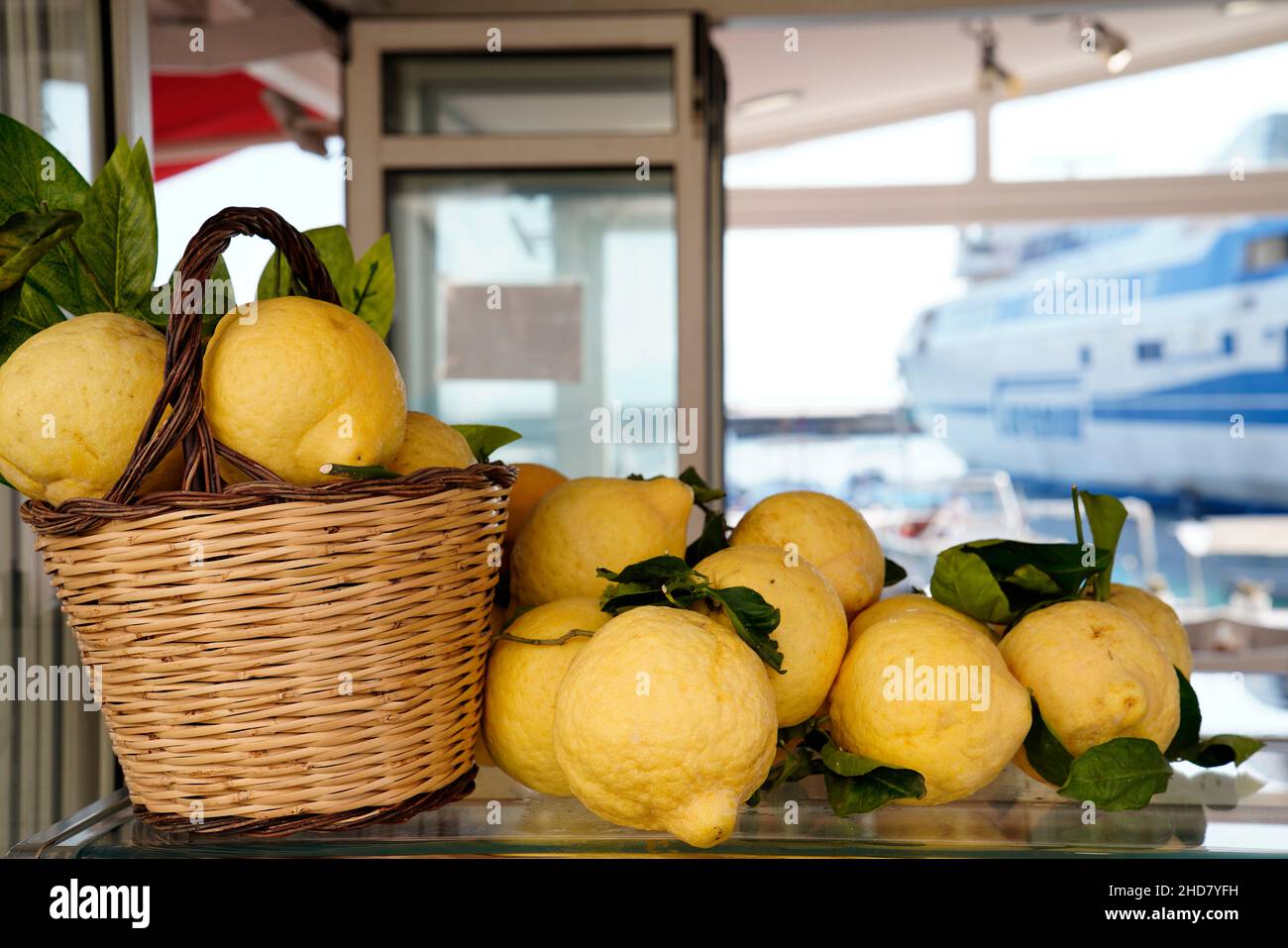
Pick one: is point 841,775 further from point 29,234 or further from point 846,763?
Answer: point 29,234

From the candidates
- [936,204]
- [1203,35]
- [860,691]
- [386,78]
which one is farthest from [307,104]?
[1203,35]

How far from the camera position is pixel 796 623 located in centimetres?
59

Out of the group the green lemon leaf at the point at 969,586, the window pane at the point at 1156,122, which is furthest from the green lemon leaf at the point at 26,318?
the window pane at the point at 1156,122

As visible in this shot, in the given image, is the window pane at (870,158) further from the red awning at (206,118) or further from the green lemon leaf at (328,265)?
the green lemon leaf at (328,265)

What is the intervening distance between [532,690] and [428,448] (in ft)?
0.51

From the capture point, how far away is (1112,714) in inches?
23.4

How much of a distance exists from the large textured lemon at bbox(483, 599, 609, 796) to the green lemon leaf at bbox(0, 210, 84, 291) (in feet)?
1.06

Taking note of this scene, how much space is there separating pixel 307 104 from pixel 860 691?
12.4 feet

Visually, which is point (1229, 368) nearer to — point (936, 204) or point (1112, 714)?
point (936, 204)

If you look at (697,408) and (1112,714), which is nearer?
(1112,714)

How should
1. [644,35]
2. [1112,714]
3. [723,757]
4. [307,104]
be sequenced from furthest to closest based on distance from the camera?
[307,104] < [644,35] < [1112,714] < [723,757]

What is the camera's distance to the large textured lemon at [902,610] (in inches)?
25.1

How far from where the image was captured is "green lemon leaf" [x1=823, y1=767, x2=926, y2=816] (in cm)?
55

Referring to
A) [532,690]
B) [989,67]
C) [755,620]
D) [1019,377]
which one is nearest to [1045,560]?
[755,620]
